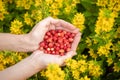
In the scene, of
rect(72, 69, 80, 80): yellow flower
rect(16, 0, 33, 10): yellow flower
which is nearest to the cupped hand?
rect(72, 69, 80, 80): yellow flower

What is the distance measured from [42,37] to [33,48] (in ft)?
0.41

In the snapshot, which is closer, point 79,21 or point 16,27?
point 79,21

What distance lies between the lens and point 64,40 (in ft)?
9.83

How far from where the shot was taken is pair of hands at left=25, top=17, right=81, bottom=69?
2.71m

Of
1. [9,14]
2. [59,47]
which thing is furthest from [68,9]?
[9,14]

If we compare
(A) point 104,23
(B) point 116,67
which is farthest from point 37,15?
(B) point 116,67

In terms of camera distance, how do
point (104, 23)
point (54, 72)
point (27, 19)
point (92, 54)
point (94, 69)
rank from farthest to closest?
1. point (27, 19)
2. point (92, 54)
3. point (94, 69)
4. point (104, 23)
5. point (54, 72)

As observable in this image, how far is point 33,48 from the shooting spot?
2.89 m

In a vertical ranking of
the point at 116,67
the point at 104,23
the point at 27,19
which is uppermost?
the point at 104,23

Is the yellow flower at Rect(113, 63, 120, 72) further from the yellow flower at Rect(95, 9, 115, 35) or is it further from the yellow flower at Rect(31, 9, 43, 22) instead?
the yellow flower at Rect(31, 9, 43, 22)

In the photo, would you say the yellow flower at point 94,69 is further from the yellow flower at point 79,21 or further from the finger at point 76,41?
the yellow flower at point 79,21

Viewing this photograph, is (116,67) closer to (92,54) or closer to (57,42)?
(92,54)

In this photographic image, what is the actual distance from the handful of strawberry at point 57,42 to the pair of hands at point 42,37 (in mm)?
32

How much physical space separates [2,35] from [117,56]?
0.92 metres
